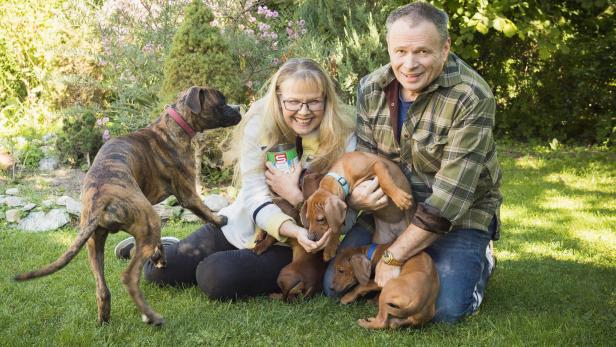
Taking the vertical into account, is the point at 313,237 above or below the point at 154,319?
above

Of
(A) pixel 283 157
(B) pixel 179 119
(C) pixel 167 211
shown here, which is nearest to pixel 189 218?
(C) pixel 167 211

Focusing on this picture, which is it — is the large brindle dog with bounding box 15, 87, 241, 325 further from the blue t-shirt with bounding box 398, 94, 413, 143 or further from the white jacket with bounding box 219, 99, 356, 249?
the blue t-shirt with bounding box 398, 94, 413, 143

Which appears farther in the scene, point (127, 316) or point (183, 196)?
point (183, 196)

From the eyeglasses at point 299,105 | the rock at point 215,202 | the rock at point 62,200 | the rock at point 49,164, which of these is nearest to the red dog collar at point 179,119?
the eyeglasses at point 299,105

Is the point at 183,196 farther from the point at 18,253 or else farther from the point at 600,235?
the point at 600,235

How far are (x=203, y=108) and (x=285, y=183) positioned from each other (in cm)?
87

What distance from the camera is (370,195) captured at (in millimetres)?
4078

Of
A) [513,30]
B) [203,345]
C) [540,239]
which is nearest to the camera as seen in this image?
[203,345]

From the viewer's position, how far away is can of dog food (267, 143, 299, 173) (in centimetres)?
449

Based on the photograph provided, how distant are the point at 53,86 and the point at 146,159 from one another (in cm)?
721

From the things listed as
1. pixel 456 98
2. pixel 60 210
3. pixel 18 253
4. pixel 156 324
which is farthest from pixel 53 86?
pixel 456 98

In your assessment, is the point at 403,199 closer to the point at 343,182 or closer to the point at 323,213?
the point at 343,182

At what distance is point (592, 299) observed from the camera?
436 cm

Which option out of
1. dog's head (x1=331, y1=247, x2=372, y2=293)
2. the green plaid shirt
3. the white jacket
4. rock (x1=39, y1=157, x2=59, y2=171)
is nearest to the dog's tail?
the white jacket
